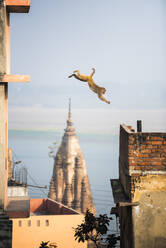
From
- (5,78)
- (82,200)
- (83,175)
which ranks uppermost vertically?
(5,78)

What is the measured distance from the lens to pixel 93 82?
43.8 feet

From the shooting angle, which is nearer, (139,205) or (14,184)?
(139,205)

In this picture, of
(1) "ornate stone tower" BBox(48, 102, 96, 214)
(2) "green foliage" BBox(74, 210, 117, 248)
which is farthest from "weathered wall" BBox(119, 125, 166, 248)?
(1) "ornate stone tower" BBox(48, 102, 96, 214)

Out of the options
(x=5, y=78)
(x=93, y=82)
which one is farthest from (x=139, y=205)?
(x=93, y=82)

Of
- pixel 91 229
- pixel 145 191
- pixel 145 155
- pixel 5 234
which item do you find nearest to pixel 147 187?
pixel 145 191

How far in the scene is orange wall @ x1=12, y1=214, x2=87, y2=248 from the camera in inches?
1149

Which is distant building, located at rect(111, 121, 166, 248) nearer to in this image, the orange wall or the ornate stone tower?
the orange wall

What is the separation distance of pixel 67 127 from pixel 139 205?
10191cm

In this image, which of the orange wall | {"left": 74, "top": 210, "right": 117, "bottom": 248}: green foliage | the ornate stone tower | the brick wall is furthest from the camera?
the ornate stone tower

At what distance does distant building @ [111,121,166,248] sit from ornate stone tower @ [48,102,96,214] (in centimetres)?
7946

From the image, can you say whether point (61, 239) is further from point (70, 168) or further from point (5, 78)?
point (70, 168)

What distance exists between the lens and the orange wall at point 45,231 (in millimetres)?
29188

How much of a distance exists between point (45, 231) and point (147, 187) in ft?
74.2

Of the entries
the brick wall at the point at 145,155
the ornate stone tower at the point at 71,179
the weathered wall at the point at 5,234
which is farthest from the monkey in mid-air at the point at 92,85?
the ornate stone tower at the point at 71,179
